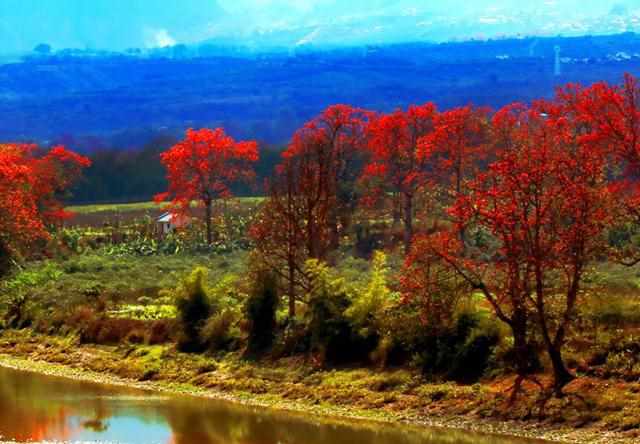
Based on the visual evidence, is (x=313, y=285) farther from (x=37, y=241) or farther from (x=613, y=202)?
(x=37, y=241)

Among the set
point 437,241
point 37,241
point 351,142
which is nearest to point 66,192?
point 37,241

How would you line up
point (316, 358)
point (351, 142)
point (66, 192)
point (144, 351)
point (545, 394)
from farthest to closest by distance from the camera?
point (66, 192), point (351, 142), point (144, 351), point (316, 358), point (545, 394)

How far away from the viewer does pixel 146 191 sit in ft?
423

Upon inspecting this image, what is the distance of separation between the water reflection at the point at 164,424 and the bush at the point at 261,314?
5.26m

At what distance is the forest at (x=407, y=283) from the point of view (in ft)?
120

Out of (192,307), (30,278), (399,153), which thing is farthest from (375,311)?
(399,153)

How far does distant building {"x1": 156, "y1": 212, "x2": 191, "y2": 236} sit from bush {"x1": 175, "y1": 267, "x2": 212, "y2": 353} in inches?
1453

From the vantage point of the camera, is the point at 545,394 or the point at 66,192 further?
the point at 66,192

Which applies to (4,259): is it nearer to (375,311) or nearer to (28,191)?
(28,191)

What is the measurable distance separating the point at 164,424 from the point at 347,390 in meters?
5.96

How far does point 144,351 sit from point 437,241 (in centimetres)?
1572

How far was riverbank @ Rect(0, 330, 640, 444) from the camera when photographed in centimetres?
3422

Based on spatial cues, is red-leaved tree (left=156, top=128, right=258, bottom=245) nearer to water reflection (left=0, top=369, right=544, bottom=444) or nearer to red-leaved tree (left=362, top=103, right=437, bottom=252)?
red-leaved tree (left=362, top=103, right=437, bottom=252)

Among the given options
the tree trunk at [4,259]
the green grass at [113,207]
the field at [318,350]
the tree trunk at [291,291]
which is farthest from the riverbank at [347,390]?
the green grass at [113,207]
